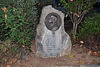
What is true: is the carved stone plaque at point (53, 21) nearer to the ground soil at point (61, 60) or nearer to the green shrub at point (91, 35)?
the ground soil at point (61, 60)

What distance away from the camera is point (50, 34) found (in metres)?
4.13

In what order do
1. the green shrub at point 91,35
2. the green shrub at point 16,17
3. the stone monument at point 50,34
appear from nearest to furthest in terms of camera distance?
the green shrub at point 16,17 → the stone monument at point 50,34 → the green shrub at point 91,35

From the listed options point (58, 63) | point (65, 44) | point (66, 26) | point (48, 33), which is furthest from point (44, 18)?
point (66, 26)

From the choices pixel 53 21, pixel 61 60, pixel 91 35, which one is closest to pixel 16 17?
pixel 53 21

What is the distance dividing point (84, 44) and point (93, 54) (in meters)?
0.67

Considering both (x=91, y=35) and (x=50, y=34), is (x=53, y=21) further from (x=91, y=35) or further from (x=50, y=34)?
(x=91, y=35)

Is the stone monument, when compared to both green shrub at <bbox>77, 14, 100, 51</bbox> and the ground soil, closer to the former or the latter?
the ground soil

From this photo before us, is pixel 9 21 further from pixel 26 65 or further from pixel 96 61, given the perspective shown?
pixel 96 61

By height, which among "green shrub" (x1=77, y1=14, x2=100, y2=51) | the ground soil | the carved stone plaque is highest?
the carved stone plaque

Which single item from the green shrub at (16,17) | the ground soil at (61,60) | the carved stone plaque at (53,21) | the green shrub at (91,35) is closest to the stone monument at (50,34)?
the carved stone plaque at (53,21)

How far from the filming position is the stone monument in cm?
410

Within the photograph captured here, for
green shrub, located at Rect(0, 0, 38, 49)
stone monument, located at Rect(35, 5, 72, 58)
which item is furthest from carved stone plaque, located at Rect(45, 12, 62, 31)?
green shrub, located at Rect(0, 0, 38, 49)

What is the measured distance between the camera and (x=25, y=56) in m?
4.23

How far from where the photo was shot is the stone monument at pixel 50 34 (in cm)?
410
